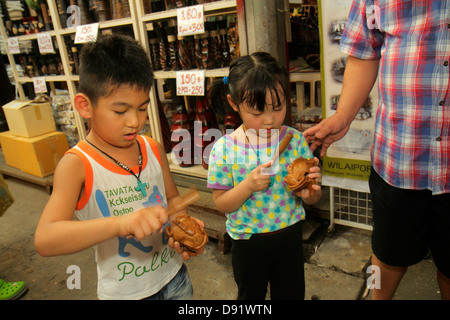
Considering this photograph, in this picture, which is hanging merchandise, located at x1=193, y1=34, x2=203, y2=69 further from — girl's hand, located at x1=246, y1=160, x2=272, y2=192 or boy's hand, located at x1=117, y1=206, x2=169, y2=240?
boy's hand, located at x1=117, y1=206, x2=169, y2=240

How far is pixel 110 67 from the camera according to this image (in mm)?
948

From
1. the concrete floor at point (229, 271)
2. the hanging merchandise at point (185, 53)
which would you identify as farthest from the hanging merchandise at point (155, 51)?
the concrete floor at point (229, 271)

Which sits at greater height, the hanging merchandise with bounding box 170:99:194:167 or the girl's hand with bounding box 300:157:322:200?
the girl's hand with bounding box 300:157:322:200

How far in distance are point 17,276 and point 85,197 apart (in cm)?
188

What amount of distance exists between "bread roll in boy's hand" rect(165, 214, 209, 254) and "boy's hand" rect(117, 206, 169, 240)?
0.73ft

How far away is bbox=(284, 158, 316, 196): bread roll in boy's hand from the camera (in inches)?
44.7

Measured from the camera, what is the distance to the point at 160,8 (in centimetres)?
272

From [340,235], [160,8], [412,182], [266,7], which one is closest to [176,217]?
[412,182]

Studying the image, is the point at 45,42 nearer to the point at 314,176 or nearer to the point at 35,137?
the point at 35,137

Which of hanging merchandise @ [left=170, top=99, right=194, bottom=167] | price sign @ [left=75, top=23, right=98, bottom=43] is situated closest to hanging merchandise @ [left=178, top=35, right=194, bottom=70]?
hanging merchandise @ [left=170, top=99, right=194, bottom=167]

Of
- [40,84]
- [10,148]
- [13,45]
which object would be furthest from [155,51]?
[10,148]

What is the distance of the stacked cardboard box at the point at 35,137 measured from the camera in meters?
3.52

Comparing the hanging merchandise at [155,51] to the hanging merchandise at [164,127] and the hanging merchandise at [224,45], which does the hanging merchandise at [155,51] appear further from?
the hanging merchandise at [224,45]

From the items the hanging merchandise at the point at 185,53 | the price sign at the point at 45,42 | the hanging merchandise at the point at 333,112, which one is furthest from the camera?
the price sign at the point at 45,42
